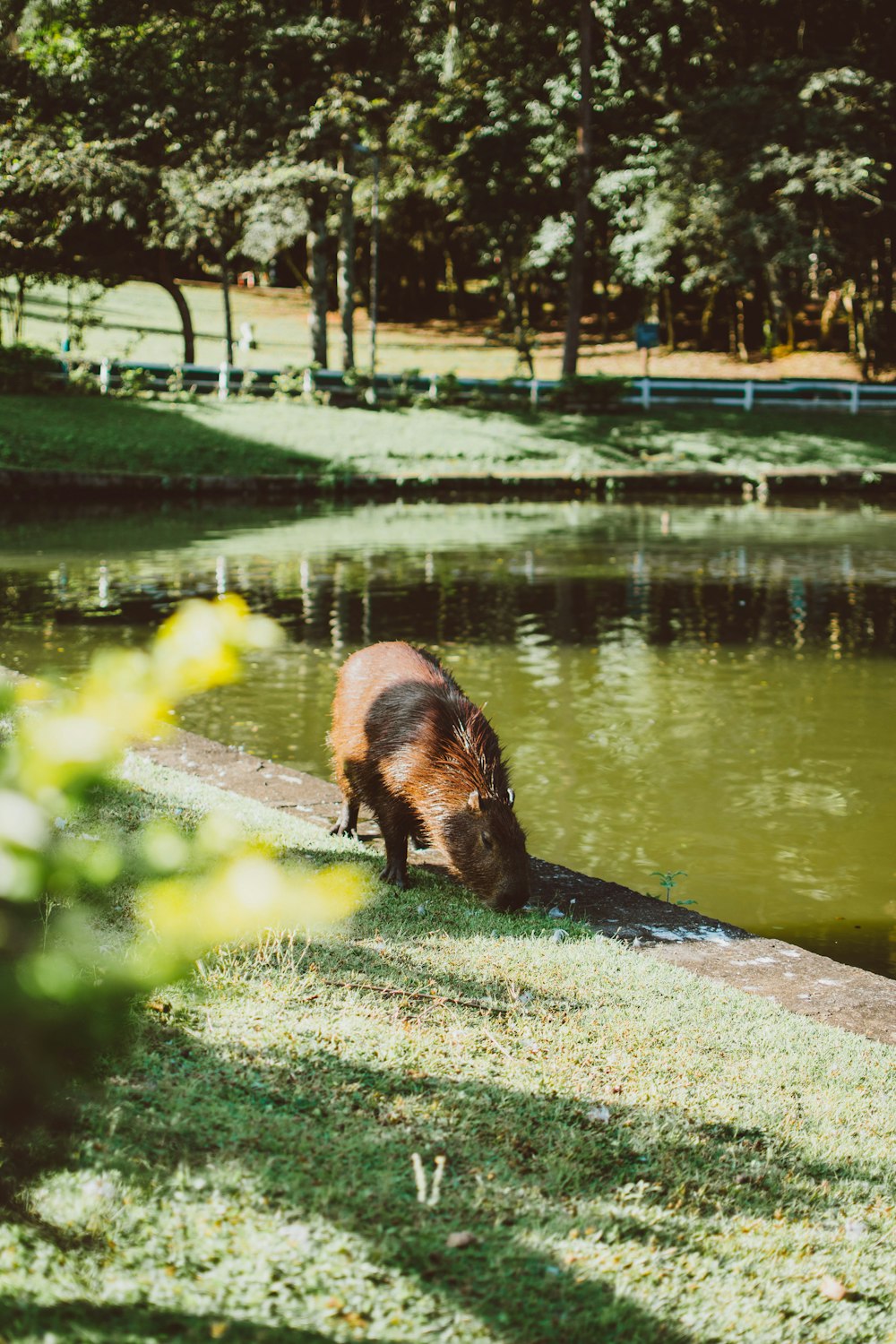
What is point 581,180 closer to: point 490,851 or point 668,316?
point 668,316

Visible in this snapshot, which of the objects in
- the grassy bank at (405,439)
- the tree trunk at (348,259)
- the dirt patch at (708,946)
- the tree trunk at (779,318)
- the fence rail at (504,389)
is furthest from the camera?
the tree trunk at (779,318)

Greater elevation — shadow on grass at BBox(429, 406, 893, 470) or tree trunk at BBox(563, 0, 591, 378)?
tree trunk at BBox(563, 0, 591, 378)

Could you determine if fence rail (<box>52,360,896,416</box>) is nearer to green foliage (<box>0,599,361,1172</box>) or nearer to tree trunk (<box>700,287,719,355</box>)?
tree trunk (<box>700,287,719,355</box>)

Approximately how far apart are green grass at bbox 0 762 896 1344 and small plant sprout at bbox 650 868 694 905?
6.06 feet

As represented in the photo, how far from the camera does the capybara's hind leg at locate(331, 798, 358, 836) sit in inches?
285

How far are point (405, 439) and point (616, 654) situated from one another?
65.8ft

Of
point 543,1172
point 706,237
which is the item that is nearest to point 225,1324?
point 543,1172

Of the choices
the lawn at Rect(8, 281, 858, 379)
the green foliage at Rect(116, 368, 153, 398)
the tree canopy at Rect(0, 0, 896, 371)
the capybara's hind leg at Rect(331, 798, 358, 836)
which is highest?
the tree canopy at Rect(0, 0, 896, 371)

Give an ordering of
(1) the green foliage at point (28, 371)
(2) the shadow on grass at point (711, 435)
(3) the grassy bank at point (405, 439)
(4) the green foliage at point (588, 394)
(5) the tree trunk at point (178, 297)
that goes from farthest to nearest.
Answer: (5) the tree trunk at point (178, 297) → (4) the green foliage at point (588, 394) → (2) the shadow on grass at point (711, 435) → (1) the green foliage at point (28, 371) → (3) the grassy bank at point (405, 439)

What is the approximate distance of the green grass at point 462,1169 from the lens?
2865mm

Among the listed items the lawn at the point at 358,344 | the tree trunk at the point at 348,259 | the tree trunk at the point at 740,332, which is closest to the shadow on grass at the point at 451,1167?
the tree trunk at the point at 348,259

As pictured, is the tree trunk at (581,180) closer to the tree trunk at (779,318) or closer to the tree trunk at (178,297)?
the tree trunk at (178,297)

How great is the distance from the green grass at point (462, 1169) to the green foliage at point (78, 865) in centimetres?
42

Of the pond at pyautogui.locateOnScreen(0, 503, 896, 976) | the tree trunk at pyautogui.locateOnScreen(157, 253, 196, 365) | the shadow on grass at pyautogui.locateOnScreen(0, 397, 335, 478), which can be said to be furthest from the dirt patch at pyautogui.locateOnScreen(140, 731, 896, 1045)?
the tree trunk at pyautogui.locateOnScreen(157, 253, 196, 365)
